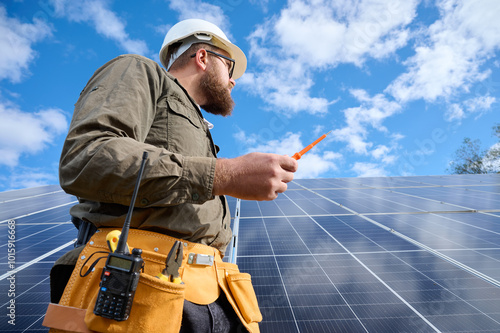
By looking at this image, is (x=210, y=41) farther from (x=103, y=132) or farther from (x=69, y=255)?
(x=69, y=255)

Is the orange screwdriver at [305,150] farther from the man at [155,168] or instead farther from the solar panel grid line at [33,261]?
the solar panel grid line at [33,261]

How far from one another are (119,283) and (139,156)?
0.49 meters

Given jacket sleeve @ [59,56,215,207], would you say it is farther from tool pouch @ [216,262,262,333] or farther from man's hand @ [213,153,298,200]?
tool pouch @ [216,262,262,333]

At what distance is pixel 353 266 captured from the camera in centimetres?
344

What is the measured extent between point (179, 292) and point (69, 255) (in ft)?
2.39

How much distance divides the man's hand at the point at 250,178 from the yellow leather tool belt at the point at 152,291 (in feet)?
1.44

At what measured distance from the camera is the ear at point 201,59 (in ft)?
6.94

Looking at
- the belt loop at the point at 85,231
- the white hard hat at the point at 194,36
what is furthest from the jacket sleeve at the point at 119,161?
the white hard hat at the point at 194,36

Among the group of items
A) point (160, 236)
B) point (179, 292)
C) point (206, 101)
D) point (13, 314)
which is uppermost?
point (206, 101)

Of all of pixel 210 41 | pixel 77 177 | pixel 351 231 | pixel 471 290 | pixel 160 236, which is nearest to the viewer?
pixel 77 177

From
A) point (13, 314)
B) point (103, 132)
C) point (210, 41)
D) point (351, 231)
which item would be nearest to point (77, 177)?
point (103, 132)

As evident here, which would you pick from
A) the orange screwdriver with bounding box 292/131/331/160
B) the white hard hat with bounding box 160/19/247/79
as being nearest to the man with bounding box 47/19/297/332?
the orange screwdriver with bounding box 292/131/331/160

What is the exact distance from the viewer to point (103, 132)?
1151mm

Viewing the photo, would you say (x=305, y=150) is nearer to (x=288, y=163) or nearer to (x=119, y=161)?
(x=288, y=163)
